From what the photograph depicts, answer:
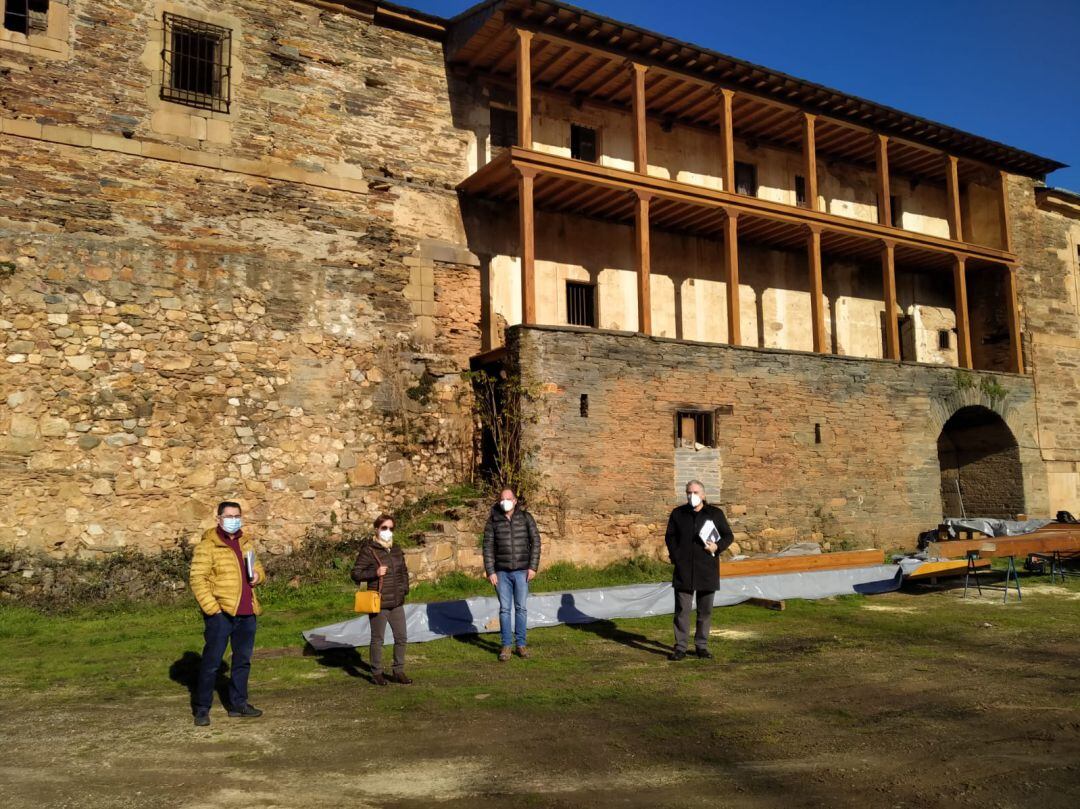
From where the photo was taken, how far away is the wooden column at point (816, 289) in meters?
17.2

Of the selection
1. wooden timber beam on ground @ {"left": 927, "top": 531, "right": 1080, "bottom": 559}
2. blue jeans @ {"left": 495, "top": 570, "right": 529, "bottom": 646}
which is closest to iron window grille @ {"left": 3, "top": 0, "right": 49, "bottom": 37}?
blue jeans @ {"left": 495, "top": 570, "right": 529, "bottom": 646}

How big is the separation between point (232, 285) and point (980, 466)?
17.3 m

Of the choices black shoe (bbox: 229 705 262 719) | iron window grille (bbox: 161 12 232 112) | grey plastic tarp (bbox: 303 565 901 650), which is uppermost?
iron window grille (bbox: 161 12 232 112)

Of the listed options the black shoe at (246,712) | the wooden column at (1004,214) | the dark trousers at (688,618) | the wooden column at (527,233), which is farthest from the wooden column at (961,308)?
the black shoe at (246,712)

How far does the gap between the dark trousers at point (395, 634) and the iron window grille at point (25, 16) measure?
10.2 metres

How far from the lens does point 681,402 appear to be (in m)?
14.5

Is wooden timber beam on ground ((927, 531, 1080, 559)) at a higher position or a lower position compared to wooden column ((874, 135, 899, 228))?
lower

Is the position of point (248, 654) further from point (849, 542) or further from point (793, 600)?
point (849, 542)

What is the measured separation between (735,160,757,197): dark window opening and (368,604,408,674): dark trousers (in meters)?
14.5

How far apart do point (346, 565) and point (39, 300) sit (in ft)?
18.3

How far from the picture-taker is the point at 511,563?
8.09 meters

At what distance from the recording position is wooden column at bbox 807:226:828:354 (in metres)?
17.2

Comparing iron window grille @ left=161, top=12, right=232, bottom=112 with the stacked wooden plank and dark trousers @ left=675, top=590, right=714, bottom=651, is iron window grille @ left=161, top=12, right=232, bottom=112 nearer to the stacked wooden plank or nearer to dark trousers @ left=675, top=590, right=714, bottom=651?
dark trousers @ left=675, top=590, right=714, bottom=651

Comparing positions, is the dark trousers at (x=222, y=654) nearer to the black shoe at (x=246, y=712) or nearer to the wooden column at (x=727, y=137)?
the black shoe at (x=246, y=712)
